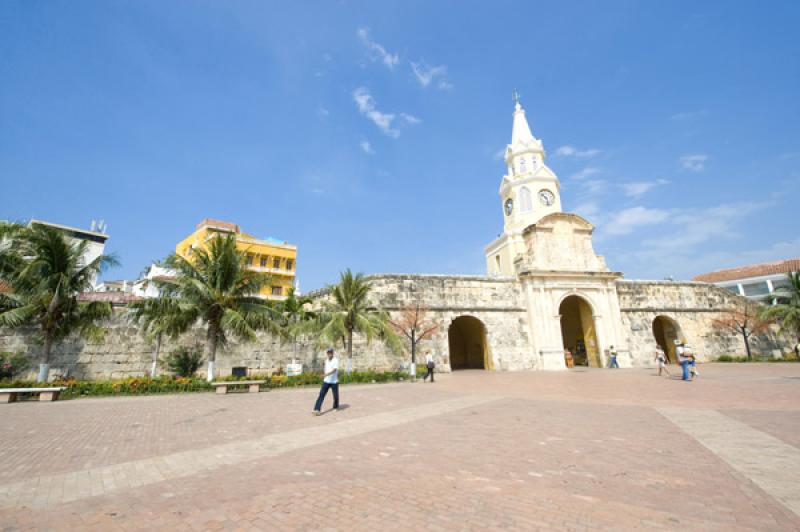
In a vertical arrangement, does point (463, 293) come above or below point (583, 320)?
above

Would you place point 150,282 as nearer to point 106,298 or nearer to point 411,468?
point 106,298

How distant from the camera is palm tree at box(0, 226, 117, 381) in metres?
14.1

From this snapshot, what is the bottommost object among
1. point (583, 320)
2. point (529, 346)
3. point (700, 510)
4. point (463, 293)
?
point (700, 510)

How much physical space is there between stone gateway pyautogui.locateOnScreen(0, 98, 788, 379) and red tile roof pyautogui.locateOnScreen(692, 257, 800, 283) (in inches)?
704

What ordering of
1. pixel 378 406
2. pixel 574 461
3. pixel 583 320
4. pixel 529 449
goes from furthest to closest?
pixel 583 320
pixel 378 406
pixel 529 449
pixel 574 461

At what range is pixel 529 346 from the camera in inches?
986

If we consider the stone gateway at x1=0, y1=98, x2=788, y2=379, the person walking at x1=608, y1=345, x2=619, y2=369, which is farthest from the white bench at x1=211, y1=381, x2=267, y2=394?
the person walking at x1=608, y1=345, x2=619, y2=369

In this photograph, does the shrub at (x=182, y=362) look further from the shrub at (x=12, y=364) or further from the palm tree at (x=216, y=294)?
the shrub at (x=12, y=364)

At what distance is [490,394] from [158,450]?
990cm

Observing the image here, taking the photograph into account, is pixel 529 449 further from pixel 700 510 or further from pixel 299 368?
pixel 299 368

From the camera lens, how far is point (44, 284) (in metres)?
14.1

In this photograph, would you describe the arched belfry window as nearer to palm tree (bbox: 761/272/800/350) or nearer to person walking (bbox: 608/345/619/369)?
person walking (bbox: 608/345/619/369)

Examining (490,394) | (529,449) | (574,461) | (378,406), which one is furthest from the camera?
(490,394)

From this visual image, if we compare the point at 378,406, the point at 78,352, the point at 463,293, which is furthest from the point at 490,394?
the point at 78,352
